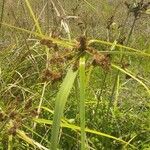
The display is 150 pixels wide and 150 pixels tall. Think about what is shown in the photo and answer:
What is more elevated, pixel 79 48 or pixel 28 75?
pixel 79 48

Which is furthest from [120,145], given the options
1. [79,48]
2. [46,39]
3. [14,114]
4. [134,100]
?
[79,48]

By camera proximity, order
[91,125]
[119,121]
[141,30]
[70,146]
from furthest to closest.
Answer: [141,30], [119,121], [91,125], [70,146]

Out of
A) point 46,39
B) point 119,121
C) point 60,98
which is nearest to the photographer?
point 60,98

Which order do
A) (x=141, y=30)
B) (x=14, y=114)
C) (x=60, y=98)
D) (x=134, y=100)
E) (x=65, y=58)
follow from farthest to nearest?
1. (x=141, y=30)
2. (x=134, y=100)
3. (x=14, y=114)
4. (x=65, y=58)
5. (x=60, y=98)

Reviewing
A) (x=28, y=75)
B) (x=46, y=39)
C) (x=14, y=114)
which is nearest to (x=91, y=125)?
(x=28, y=75)

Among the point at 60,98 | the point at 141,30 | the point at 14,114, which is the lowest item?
the point at 141,30

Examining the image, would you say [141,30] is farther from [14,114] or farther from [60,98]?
[60,98]

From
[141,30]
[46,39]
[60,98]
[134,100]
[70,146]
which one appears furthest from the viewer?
[141,30]

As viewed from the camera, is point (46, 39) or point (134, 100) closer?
point (46, 39)

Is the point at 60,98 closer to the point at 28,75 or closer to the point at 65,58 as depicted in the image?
the point at 65,58
